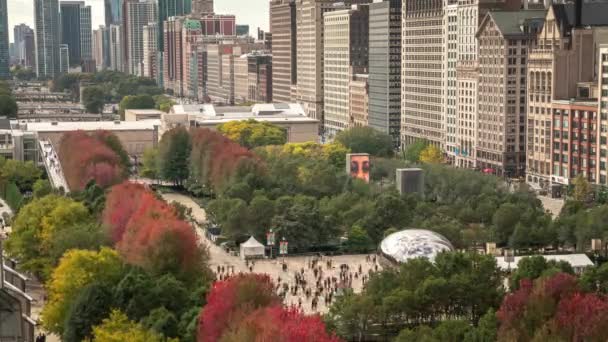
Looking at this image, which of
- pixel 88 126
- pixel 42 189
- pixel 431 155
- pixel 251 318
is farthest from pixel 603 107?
pixel 88 126

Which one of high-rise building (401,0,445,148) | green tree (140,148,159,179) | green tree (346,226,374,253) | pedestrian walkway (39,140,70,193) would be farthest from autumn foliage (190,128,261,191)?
high-rise building (401,0,445,148)

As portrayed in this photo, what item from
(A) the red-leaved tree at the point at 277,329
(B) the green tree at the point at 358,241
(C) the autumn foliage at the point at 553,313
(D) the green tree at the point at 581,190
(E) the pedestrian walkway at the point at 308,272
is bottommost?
(E) the pedestrian walkway at the point at 308,272

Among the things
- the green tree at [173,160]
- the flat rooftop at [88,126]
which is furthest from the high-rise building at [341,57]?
the green tree at [173,160]

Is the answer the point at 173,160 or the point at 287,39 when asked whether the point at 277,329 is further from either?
the point at 287,39

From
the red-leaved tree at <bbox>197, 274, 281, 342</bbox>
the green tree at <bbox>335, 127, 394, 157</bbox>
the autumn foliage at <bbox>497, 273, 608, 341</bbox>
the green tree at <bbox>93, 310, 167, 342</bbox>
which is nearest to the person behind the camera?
the autumn foliage at <bbox>497, 273, 608, 341</bbox>

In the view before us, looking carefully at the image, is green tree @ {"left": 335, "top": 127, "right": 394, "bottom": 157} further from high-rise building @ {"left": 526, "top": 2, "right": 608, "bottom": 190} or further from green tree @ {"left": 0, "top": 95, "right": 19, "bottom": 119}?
green tree @ {"left": 0, "top": 95, "right": 19, "bottom": 119}

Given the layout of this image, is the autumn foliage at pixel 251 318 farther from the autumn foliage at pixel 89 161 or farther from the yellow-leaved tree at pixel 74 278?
the autumn foliage at pixel 89 161

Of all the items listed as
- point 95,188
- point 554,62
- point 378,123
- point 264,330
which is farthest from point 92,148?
point 264,330
